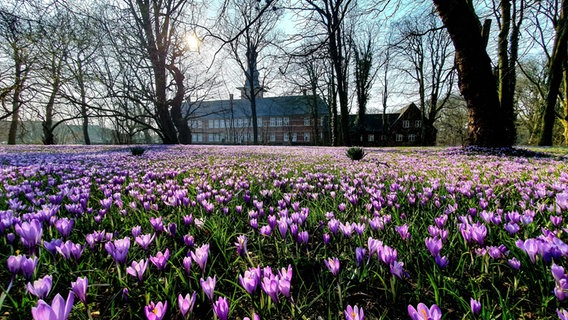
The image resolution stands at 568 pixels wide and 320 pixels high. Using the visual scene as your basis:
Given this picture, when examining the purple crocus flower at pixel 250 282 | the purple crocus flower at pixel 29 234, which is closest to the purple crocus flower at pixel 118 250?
the purple crocus flower at pixel 29 234

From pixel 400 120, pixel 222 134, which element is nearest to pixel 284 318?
pixel 400 120

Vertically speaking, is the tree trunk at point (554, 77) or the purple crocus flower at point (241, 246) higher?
the tree trunk at point (554, 77)

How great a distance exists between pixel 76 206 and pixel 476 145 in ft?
33.1

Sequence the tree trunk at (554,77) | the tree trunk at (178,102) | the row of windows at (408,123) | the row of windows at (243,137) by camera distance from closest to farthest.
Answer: the tree trunk at (554,77)
the tree trunk at (178,102)
the row of windows at (408,123)
the row of windows at (243,137)

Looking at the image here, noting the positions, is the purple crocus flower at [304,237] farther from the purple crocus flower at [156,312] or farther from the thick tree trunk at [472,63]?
the thick tree trunk at [472,63]

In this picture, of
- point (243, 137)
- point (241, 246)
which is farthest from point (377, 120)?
point (241, 246)

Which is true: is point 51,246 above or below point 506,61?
below

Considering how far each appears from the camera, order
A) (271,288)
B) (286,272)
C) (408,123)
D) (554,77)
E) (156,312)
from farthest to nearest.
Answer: (408,123) < (554,77) < (286,272) < (271,288) < (156,312)

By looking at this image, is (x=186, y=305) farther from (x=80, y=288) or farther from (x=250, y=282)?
(x=80, y=288)

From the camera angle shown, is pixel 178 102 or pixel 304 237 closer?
pixel 304 237

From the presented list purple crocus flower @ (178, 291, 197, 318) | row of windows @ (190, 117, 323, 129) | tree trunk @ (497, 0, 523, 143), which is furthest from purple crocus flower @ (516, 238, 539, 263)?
row of windows @ (190, 117, 323, 129)

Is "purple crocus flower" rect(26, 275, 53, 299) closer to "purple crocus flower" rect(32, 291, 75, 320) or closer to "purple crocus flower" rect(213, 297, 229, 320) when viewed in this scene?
"purple crocus flower" rect(32, 291, 75, 320)

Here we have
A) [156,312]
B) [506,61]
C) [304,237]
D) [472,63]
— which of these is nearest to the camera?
[156,312]

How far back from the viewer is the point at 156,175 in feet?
12.5
